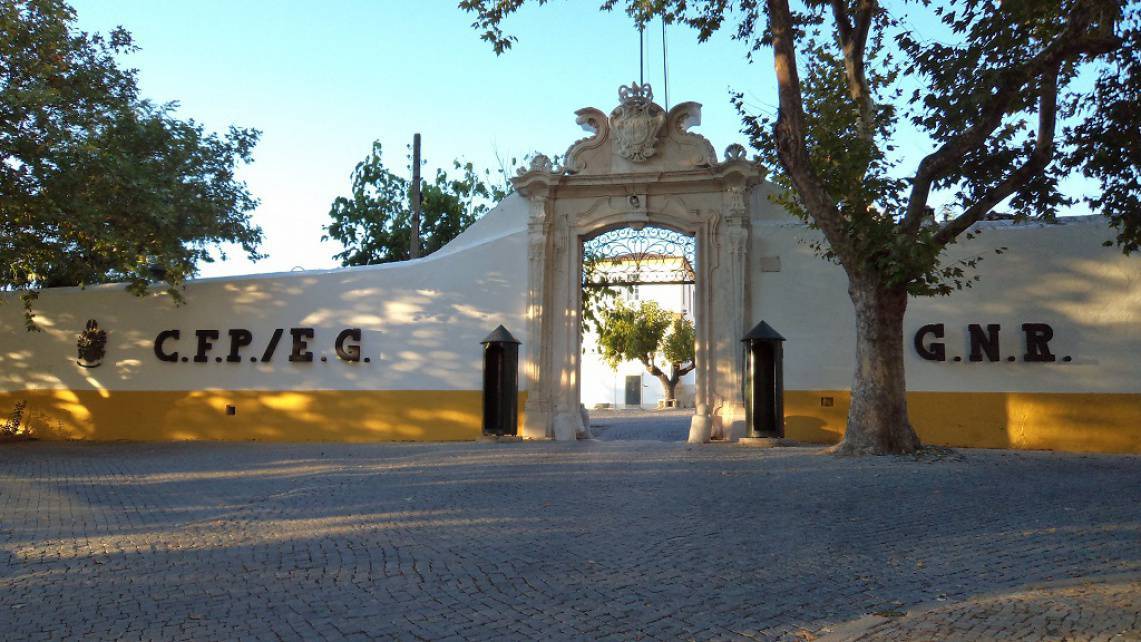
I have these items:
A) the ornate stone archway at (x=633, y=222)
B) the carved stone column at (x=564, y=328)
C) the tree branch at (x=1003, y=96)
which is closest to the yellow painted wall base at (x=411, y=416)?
the carved stone column at (x=564, y=328)

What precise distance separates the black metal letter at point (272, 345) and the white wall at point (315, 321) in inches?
5.0

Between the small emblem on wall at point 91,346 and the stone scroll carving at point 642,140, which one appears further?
the small emblem on wall at point 91,346

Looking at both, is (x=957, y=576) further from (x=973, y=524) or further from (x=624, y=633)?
(x=624, y=633)

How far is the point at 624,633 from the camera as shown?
15.1ft

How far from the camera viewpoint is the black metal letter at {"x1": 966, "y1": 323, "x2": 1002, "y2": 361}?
14547 millimetres

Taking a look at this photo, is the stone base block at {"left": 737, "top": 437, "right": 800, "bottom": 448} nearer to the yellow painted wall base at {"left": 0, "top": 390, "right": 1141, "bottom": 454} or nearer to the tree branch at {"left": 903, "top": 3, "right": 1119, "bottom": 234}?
the yellow painted wall base at {"left": 0, "top": 390, "right": 1141, "bottom": 454}

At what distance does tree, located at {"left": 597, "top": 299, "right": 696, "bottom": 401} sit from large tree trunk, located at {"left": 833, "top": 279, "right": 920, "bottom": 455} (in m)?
31.0

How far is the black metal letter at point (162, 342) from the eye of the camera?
56.8 feet

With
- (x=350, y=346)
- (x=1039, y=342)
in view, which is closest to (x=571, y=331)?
(x=350, y=346)

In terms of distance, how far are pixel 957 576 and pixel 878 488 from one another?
3.55 metres

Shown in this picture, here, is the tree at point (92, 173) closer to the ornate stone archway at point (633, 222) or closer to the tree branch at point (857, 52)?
the ornate stone archway at point (633, 222)

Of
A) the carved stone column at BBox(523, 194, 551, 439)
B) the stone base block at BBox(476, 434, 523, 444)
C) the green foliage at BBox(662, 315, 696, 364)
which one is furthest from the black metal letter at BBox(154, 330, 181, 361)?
the green foliage at BBox(662, 315, 696, 364)

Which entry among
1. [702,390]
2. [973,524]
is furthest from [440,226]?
[973,524]

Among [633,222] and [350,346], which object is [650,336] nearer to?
[633,222]
